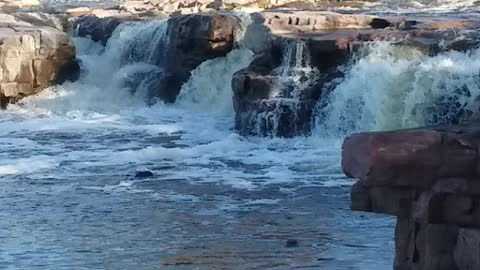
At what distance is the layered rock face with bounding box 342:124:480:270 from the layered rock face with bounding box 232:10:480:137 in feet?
32.8

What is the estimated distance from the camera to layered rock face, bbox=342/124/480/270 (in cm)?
598

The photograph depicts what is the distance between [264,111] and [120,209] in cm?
579

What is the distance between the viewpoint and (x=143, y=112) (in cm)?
2097

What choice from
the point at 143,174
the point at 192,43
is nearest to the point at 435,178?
the point at 143,174

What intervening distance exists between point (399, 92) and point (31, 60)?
9263mm

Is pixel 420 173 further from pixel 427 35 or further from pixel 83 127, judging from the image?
pixel 83 127

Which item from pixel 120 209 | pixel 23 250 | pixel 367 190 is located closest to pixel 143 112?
pixel 120 209

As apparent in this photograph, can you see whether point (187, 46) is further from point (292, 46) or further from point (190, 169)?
point (190, 169)

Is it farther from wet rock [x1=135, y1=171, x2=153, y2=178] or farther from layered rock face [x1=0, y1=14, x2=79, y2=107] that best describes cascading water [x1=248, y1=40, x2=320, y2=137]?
layered rock face [x1=0, y1=14, x2=79, y2=107]

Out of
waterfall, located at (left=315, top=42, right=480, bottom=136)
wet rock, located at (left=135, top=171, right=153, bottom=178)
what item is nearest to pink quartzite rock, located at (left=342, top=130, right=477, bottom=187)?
wet rock, located at (left=135, top=171, right=153, bottom=178)

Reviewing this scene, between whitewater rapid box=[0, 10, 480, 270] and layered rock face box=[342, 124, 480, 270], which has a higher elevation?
layered rock face box=[342, 124, 480, 270]

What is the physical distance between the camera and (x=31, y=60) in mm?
22172

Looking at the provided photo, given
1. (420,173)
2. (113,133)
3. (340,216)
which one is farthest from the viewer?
(113,133)

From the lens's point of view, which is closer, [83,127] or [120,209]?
[120,209]
